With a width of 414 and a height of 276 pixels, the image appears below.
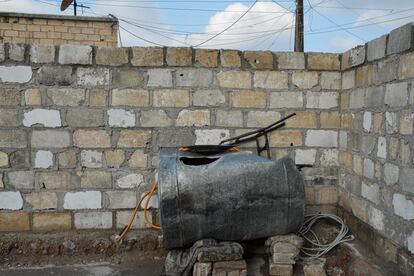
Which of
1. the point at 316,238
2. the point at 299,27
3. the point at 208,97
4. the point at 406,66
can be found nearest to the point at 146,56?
the point at 208,97

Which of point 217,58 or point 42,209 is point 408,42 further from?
point 42,209

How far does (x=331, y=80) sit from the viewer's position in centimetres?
374

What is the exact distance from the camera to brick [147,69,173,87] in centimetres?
356

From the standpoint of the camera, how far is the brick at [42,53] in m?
3.44

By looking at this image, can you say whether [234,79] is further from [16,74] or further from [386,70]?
[16,74]

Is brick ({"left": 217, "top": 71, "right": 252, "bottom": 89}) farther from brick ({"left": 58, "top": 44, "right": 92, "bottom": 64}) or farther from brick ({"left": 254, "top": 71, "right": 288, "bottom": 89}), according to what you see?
brick ({"left": 58, "top": 44, "right": 92, "bottom": 64})

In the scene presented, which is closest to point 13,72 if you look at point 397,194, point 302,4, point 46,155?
point 46,155

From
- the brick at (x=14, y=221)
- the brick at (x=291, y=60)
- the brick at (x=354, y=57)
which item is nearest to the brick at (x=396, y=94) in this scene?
the brick at (x=354, y=57)

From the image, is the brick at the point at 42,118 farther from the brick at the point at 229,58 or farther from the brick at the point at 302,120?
the brick at the point at 302,120

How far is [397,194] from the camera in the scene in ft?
9.09

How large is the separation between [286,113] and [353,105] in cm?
61

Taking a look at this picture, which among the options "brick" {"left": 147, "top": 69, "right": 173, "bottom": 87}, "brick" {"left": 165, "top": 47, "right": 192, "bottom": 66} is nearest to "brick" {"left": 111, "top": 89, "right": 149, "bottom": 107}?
"brick" {"left": 147, "top": 69, "right": 173, "bottom": 87}

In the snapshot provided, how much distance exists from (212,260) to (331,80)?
211 centimetres

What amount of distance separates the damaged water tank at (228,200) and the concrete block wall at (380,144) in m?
0.67
